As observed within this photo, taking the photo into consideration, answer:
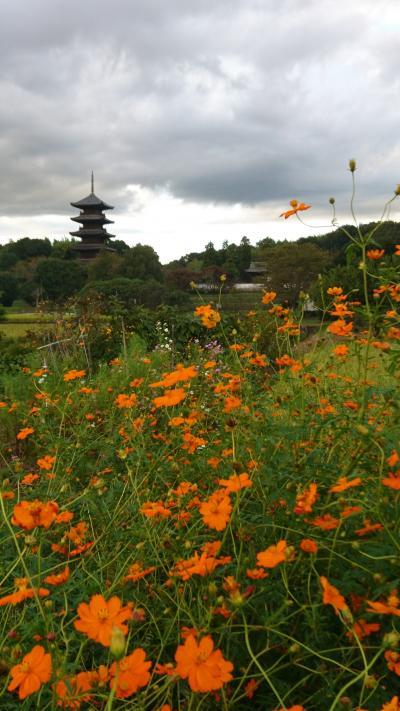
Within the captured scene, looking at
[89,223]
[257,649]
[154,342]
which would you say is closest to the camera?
[257,649]

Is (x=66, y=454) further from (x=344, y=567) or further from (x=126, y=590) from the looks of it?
(x=344, y=567)

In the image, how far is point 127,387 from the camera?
3.28m

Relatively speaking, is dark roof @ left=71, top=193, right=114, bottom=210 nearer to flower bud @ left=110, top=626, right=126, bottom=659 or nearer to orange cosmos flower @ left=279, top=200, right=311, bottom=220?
orange cosmos flower @ left=279, top=200, right=311, bottom=220

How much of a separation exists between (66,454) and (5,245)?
4555 centimetres

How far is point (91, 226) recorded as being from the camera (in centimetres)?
3519

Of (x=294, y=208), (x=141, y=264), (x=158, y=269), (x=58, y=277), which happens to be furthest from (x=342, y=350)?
(x=58, y=277)

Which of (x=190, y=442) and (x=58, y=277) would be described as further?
(x=58, y=277)

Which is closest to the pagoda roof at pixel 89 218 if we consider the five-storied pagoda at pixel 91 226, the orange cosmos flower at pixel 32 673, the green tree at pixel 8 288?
the five-storied pagoda at pixel 91 226

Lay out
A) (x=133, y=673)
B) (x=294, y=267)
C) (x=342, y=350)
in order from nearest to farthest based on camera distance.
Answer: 1. (x=133, y=673)
2. (x=342, y=350)
3. (x=294, y=267)

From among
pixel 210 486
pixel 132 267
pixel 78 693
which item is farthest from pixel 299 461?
pixel 132 267

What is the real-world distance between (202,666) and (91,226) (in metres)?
36.3

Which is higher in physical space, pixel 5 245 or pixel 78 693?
pixel 5 245

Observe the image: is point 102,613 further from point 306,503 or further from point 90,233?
point 90,233

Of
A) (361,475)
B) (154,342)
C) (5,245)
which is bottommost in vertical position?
(154,342)
